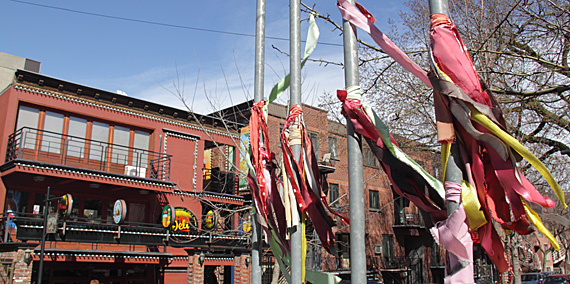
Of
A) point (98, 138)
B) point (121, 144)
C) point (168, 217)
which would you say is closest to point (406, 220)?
point (168, 217)

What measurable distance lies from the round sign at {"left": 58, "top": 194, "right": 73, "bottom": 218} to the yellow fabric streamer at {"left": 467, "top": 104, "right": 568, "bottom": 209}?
591 inches

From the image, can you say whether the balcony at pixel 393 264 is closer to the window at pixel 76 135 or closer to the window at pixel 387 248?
the window at pixel 387 248

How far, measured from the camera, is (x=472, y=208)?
2859 millimetres

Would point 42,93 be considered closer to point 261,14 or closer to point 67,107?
point 67,107

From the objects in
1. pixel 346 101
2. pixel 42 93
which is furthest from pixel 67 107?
pixel 346 101

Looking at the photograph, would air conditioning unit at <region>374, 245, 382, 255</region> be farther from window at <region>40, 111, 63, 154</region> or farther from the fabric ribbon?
the fabric ribbon

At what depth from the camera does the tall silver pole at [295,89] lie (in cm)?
464

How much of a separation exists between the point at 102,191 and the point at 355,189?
1753cm

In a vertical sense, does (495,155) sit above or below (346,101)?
below

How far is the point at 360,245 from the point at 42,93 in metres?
17.6

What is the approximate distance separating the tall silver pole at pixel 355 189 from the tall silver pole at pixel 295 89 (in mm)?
1041

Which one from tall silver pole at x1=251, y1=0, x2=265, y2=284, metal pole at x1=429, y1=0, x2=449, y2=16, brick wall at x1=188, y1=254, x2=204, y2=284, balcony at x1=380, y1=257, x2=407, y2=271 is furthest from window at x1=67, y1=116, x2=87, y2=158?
balcony at x1=380, y1=257, x2=407, y2=271

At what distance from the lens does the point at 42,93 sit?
58.6 feet

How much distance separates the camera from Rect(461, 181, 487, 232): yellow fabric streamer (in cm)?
286
